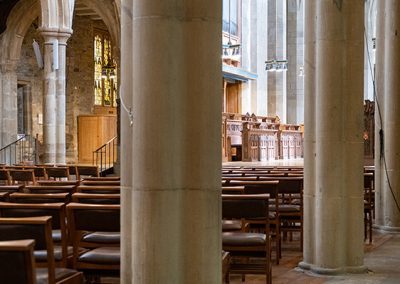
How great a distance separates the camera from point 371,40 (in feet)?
92.6

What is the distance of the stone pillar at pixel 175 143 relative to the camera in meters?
3.80

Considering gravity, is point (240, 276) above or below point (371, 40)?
below

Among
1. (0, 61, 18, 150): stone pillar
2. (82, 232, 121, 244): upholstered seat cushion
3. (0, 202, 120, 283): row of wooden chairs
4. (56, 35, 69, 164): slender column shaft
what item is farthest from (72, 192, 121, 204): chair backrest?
(0, 61, 18, 150): stone pillar

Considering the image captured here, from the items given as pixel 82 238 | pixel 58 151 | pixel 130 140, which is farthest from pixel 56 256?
pixel 58 151

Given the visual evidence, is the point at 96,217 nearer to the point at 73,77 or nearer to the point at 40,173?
the point at 40,173

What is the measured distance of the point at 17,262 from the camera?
2.90m

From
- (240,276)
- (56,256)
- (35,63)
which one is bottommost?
(240,276)

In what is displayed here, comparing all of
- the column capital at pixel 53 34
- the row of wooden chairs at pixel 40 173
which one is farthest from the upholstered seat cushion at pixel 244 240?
the column capital at pixel 53 34

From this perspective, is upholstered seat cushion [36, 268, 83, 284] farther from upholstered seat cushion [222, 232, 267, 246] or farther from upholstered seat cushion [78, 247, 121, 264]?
upholstered seat cushion [222, 232, 267, 246]

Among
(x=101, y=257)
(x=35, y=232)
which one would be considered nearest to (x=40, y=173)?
(x=101, y=257)

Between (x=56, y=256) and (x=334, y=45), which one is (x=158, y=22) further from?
(x=334, y=45)

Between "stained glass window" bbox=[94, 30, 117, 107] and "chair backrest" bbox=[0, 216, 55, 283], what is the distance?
2522cm

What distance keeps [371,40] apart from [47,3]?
15.1 metres

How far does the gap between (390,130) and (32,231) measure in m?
6.71
